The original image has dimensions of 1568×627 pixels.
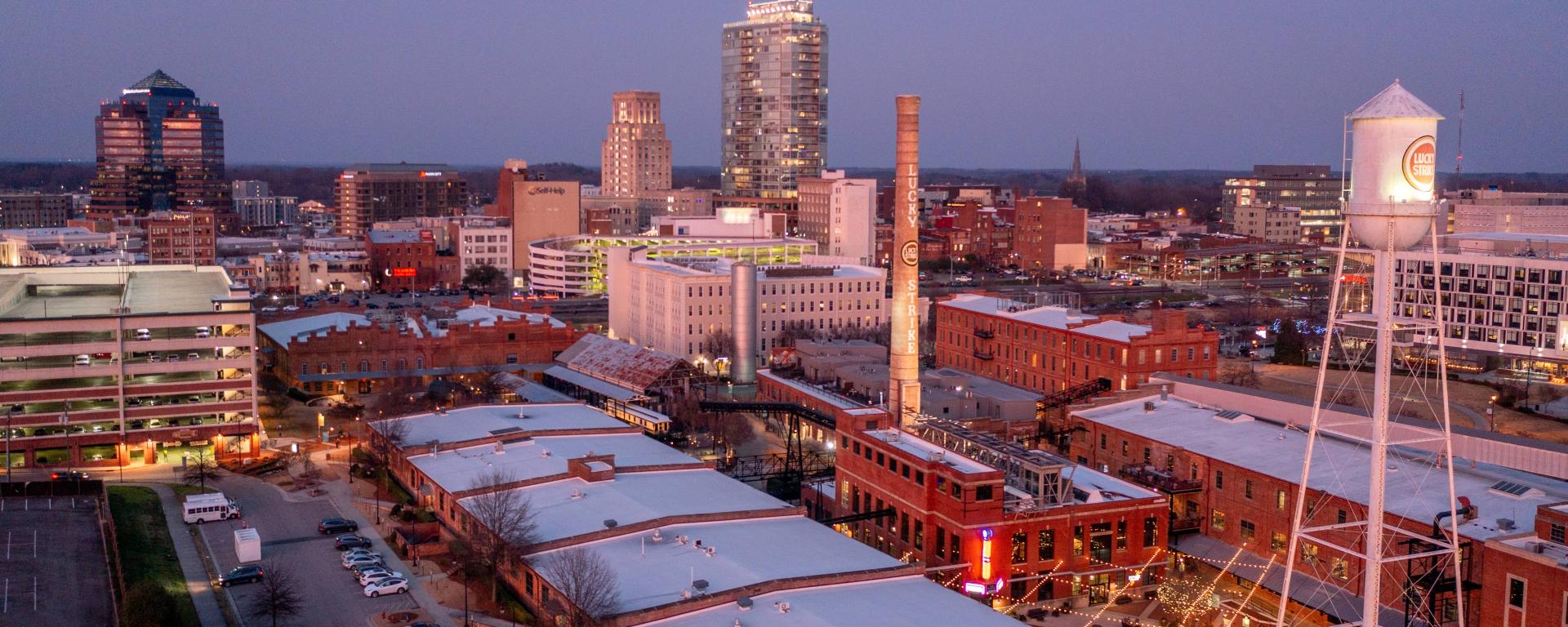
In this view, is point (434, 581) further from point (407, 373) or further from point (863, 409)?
point (407, 373)

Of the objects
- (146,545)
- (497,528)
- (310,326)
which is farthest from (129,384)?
(497,528)

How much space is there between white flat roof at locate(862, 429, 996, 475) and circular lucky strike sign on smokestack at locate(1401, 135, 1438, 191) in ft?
54.2

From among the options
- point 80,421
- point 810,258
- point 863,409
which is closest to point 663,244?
point 810,258

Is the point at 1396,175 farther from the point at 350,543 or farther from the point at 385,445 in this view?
the point at 385,445

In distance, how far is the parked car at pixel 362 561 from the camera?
4094cm

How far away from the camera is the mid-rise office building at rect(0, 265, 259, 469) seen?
55.3 m

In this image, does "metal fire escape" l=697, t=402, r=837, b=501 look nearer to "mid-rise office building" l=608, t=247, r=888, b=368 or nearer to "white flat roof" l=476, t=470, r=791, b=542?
"white flat roof" l=476, t=470, r=791, b=542

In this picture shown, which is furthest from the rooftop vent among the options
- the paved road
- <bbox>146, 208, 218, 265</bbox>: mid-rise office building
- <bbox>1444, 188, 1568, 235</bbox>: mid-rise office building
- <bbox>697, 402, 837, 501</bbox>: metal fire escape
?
<bbox>146, 208, 218, 265</bbox>: mid-rise office building

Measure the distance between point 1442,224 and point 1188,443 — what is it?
72.3 meters

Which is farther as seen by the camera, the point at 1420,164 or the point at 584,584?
the point at 584,584

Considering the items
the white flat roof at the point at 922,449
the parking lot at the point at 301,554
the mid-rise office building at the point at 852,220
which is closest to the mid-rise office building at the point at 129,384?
the parking lot at the point at 301,554

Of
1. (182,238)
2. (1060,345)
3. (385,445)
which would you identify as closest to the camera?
(385,445)

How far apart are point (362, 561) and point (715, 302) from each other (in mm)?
40884

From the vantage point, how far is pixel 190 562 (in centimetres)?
4262
